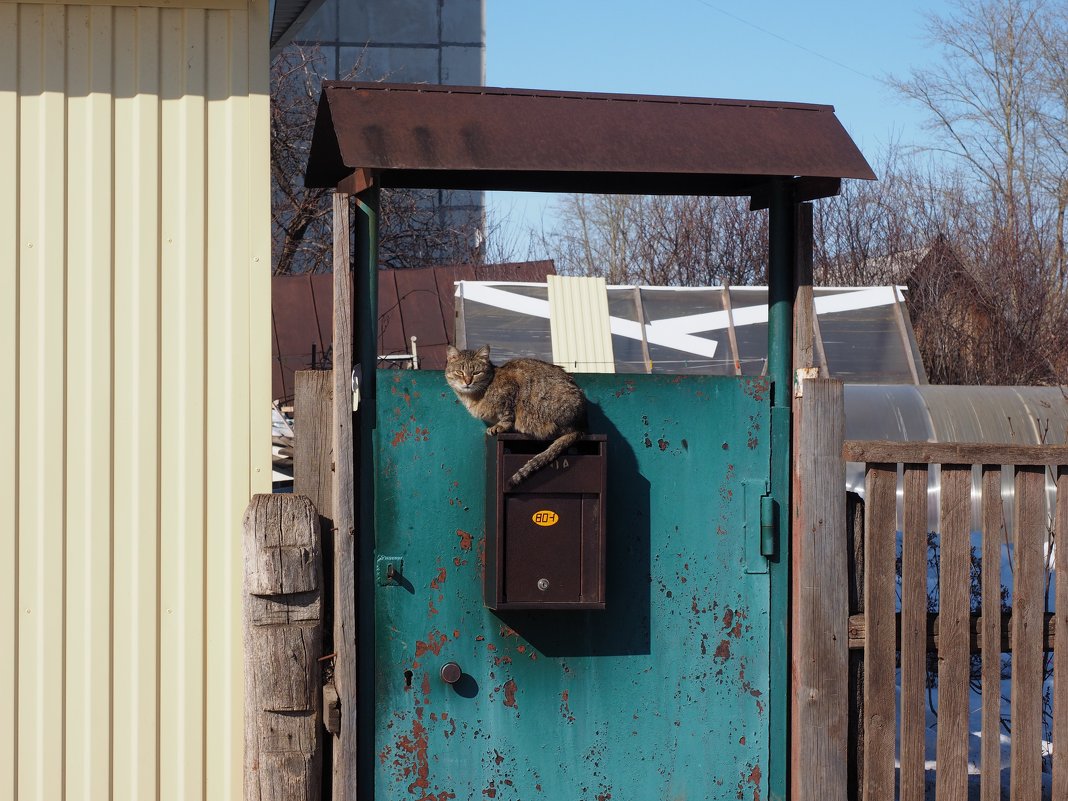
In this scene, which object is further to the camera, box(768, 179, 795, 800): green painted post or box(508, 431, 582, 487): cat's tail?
box(768, 179, 795, 800): green painted post

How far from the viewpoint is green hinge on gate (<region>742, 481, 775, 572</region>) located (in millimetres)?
4016

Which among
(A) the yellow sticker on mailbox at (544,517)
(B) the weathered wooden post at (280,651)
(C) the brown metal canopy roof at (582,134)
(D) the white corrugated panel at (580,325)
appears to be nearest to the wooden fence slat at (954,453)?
(C) the brown metal canopy roof at (582,134)

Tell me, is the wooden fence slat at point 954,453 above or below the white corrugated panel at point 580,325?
below

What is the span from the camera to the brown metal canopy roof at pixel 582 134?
11.8ft

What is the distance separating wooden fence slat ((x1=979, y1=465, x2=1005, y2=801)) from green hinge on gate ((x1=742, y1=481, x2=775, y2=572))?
30.4 inches

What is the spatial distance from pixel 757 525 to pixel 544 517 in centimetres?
85

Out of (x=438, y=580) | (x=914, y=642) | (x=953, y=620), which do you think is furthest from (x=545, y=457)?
(x=953, y=620)

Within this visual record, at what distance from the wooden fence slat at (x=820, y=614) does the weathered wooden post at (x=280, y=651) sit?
69.0 inches

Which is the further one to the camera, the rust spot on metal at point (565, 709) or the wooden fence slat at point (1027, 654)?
the wooden fence slat at point (1027, 654)

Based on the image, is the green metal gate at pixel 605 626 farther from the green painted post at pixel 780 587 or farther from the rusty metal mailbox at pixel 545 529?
the rusty metal mailbox at pixel 545 529

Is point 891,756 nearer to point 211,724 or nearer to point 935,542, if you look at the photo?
point 935,542

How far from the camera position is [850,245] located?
827 inches

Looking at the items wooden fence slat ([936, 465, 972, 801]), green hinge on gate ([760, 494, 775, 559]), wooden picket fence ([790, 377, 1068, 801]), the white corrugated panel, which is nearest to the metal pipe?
green hinge on gate ([760, 494, 775, 559])

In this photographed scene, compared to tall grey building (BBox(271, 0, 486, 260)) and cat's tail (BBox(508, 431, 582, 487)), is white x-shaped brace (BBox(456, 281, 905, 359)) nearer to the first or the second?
cat's tail (BBox(508, 431, 582, 487))
